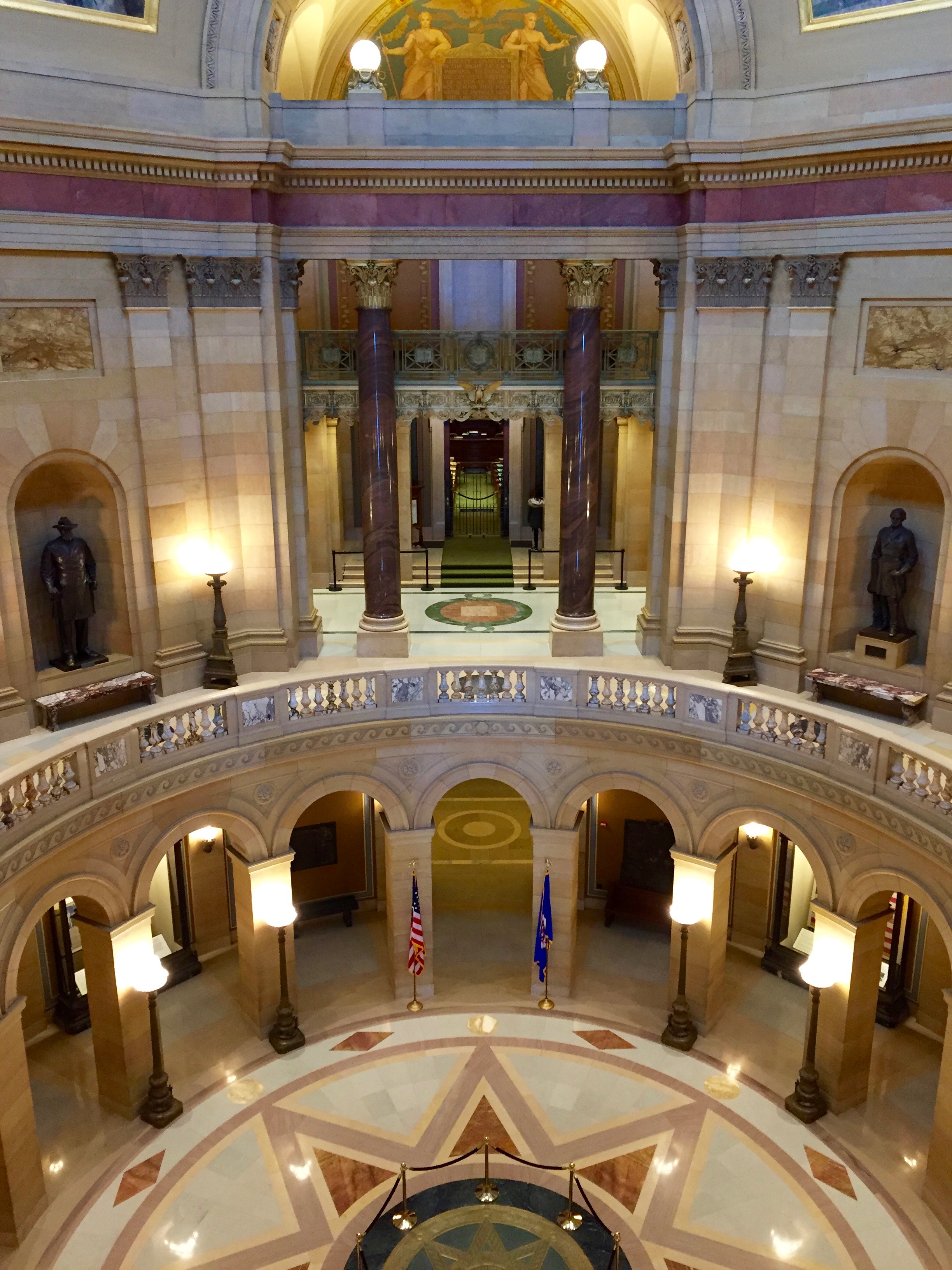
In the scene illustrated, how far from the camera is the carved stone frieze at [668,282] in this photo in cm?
1898

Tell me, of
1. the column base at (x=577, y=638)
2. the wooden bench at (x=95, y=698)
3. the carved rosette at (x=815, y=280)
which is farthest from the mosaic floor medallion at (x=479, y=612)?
the carved rosette at (x=815, y=280)

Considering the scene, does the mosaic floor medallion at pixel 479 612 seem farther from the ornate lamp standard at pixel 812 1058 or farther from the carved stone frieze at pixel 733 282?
the ornate lamp standard at pixel 812 1058

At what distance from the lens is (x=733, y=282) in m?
18.0

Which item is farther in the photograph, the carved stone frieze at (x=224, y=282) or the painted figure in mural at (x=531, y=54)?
the painted figure in mural at (x=531, y=54)

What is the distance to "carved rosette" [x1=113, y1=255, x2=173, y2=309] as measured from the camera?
1708cm

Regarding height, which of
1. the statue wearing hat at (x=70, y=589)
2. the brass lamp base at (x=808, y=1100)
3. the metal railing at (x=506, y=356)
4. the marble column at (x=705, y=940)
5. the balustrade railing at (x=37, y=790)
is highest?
the metal railing at (x=506, y=356)


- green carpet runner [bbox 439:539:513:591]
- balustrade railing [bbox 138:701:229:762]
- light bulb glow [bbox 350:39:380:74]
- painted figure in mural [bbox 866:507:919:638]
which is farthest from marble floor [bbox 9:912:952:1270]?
light bulb glow [bbox 350:39:380:74]

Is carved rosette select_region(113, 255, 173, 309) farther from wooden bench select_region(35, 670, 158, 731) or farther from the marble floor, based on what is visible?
the marble floor

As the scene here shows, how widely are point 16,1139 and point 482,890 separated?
36.9 feet

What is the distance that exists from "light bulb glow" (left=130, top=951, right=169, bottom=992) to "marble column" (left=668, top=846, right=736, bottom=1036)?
865cm

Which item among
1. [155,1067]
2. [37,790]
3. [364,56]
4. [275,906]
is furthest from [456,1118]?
[364,56]

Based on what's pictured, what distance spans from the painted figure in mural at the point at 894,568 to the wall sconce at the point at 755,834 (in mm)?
4934

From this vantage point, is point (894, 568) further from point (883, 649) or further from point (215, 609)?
point (215, 609)

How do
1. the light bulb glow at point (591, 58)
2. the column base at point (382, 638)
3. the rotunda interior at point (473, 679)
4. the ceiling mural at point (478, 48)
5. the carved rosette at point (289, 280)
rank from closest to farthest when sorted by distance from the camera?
the rotunda interior at point (473, 679)
the light bulb glow at point (591, 58)
the carved rosette at point (289, 280)
the column base at point (382, 638)
the ceiling mural at point (478, 48)
